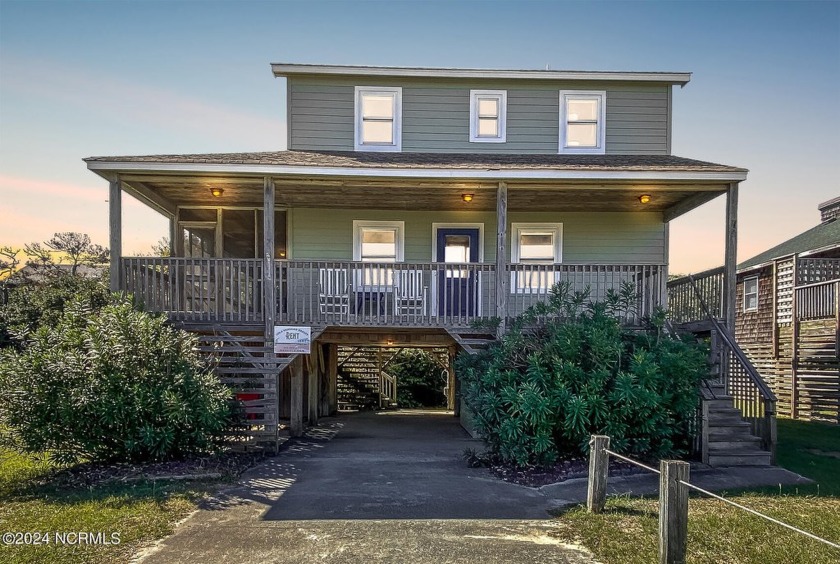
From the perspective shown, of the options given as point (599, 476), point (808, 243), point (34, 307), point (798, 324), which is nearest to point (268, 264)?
point (599, 476)

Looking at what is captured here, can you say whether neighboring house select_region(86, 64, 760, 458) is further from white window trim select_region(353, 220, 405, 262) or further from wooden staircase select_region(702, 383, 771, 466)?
wooden staircase select_region(702, 383, 771, 466)

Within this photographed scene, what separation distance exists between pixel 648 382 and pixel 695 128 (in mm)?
9855

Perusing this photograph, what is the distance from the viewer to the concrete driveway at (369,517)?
501 centimetres

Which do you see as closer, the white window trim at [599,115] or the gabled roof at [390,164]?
the gabled roof at [390,164]

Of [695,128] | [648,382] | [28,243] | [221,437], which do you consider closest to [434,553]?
[648,382]

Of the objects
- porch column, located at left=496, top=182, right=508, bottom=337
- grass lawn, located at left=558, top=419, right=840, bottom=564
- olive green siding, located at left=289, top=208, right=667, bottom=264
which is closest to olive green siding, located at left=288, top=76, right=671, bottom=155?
olive green siding, located at left=289, top=208, right=667, bottom=264

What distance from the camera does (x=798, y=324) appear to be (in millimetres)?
15273

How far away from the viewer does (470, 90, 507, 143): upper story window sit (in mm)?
12836

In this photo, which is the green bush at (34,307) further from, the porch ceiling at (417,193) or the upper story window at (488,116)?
the upper story window at (488,116)

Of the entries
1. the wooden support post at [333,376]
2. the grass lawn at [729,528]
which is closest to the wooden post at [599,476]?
the grass lawn at [729,528]

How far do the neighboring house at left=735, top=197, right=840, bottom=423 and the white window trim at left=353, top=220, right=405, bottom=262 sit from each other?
10759 millimetres

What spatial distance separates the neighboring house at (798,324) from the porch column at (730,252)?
5.76 metres

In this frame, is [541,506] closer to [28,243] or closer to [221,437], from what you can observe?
[221,437]

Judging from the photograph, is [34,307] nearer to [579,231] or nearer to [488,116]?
[488,116]
